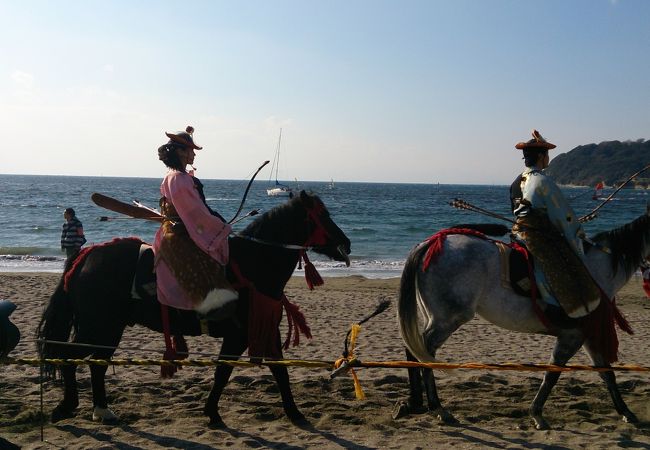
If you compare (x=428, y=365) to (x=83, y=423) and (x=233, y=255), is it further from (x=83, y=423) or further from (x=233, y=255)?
(x=83, y=423)

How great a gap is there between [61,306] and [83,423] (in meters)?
0.99

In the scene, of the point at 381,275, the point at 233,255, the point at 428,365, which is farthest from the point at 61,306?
the point at 381,275

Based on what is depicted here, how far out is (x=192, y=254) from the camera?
5070mm

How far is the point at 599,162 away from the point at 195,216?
494 ft

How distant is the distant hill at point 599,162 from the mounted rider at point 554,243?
127672mm

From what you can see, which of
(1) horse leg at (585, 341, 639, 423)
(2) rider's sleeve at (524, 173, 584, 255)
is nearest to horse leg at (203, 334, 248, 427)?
(2) rider's sleeve at (524, 173, 584, 255)

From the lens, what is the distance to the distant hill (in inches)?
5108

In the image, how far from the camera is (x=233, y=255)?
5297 mm

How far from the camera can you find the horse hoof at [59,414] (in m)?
5.28

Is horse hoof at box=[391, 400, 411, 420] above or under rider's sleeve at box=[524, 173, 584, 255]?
under

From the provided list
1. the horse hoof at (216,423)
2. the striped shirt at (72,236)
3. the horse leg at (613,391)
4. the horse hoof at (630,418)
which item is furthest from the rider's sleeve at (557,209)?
the striped shirt at (72,236)

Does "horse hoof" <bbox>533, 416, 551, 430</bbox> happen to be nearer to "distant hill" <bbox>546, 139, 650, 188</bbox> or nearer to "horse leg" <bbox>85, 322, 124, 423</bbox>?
"horse leg" <bbox>85, 322, 124, 423</bbox>

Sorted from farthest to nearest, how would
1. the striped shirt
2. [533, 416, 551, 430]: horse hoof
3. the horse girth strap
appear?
1. the striped shirt
2. [533, 416, 551, 430]: horse hoof
3. the horse girth strap

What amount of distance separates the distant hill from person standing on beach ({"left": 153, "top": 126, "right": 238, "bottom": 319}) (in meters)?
129
